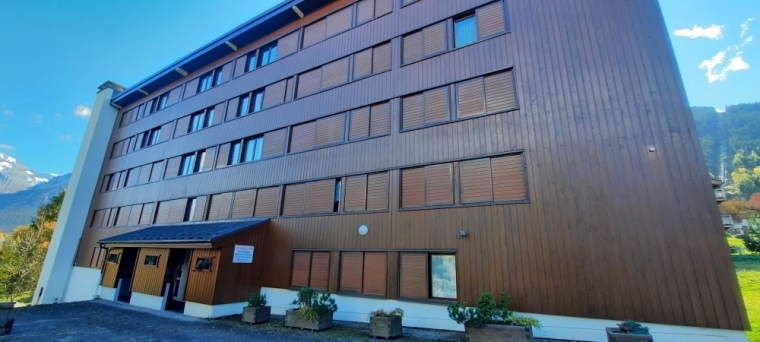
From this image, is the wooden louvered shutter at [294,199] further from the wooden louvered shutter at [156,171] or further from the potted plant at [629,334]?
the wooden louvered shutter at [156,171]

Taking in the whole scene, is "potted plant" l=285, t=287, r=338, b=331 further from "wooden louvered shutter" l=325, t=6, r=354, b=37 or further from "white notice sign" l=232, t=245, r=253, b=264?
"wooden louvered shutter" l=325, t=6, r=354, b=37

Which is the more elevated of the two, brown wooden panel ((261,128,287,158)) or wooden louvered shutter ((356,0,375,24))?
wooden louvered shutter ((356,0,375,24))

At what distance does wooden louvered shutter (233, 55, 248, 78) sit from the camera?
19.0m

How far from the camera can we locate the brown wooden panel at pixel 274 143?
15.3 m

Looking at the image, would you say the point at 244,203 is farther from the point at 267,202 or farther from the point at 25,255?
the point at 25,255

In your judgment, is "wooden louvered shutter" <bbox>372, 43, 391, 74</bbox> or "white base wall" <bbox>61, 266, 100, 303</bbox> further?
"white base wall" <bbox>61, 266, 100, 303</bbox>

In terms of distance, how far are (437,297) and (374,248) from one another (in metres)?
2.68

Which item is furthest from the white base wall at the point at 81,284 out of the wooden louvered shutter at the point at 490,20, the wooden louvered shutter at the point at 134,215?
the wooden louvered shutter at the point at 490,20

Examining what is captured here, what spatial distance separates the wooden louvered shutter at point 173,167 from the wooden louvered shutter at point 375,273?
51.7 feet

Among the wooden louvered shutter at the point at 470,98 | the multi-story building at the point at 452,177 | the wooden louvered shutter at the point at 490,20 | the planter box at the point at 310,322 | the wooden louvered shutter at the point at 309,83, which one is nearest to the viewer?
the multi-story building at the point at 452,177

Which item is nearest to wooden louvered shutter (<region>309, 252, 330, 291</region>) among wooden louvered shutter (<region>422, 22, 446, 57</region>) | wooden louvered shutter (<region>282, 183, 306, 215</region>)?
wooden louvered shutter (<region>282, 183, 306, 215</region>)

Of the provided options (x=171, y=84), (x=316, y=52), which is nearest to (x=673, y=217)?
(x=316, y=52)

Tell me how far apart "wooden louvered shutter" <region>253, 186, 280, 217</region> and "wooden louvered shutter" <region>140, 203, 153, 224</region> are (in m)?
10.3

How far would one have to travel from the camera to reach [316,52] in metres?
15.7
